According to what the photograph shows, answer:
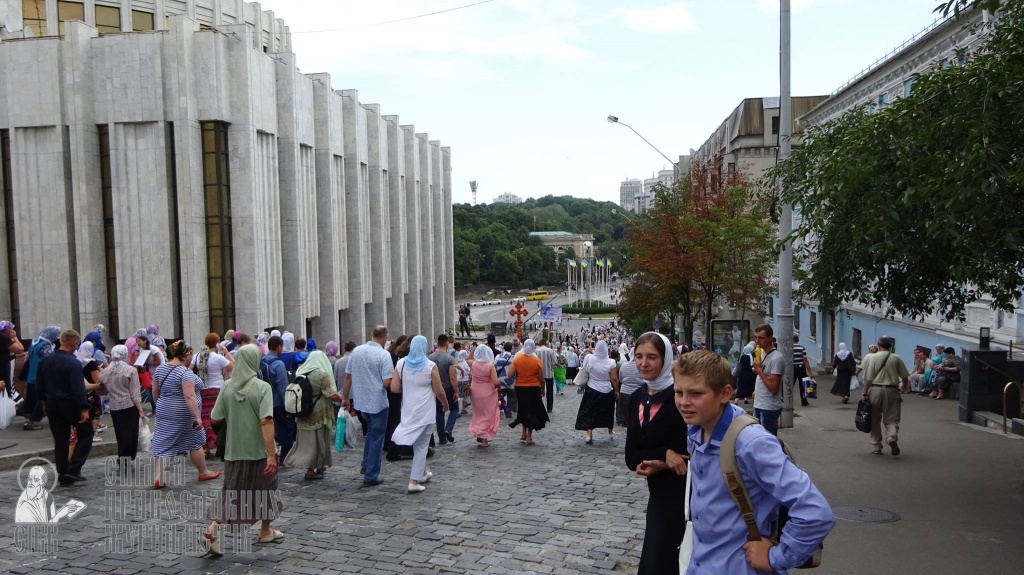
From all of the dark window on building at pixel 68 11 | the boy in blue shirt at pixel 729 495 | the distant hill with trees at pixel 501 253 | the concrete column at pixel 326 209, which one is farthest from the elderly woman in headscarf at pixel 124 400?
the distant hill with trees at pixel 501 253

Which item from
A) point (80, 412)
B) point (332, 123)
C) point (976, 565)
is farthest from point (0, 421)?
point (332, 123)

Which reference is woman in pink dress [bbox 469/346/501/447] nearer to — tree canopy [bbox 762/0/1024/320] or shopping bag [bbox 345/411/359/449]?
shopping bag [bbox 345/411/359/449]

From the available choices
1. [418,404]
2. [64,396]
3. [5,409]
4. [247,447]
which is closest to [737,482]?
[247,447]

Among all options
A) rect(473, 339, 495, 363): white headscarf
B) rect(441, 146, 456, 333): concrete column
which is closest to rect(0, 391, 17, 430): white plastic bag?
rect(473, 339, 495, 363): white headscarf

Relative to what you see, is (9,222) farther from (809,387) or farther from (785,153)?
(809,387)

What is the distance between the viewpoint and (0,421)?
10.8 metres

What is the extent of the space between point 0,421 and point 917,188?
38.7 feet

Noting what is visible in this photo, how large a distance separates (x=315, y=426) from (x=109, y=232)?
19344 millimetres

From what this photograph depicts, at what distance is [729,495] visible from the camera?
3.47 metres

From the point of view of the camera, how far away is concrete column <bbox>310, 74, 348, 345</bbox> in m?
32.3

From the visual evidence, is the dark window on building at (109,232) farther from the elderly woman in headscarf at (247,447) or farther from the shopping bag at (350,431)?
the elderly woman in headscarf at (247,447)

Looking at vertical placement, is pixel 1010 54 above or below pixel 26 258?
above

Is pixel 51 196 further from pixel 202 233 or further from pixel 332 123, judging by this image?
pixel 332 123

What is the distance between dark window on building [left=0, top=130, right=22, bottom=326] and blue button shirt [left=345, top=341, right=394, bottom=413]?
2046 centimetres
